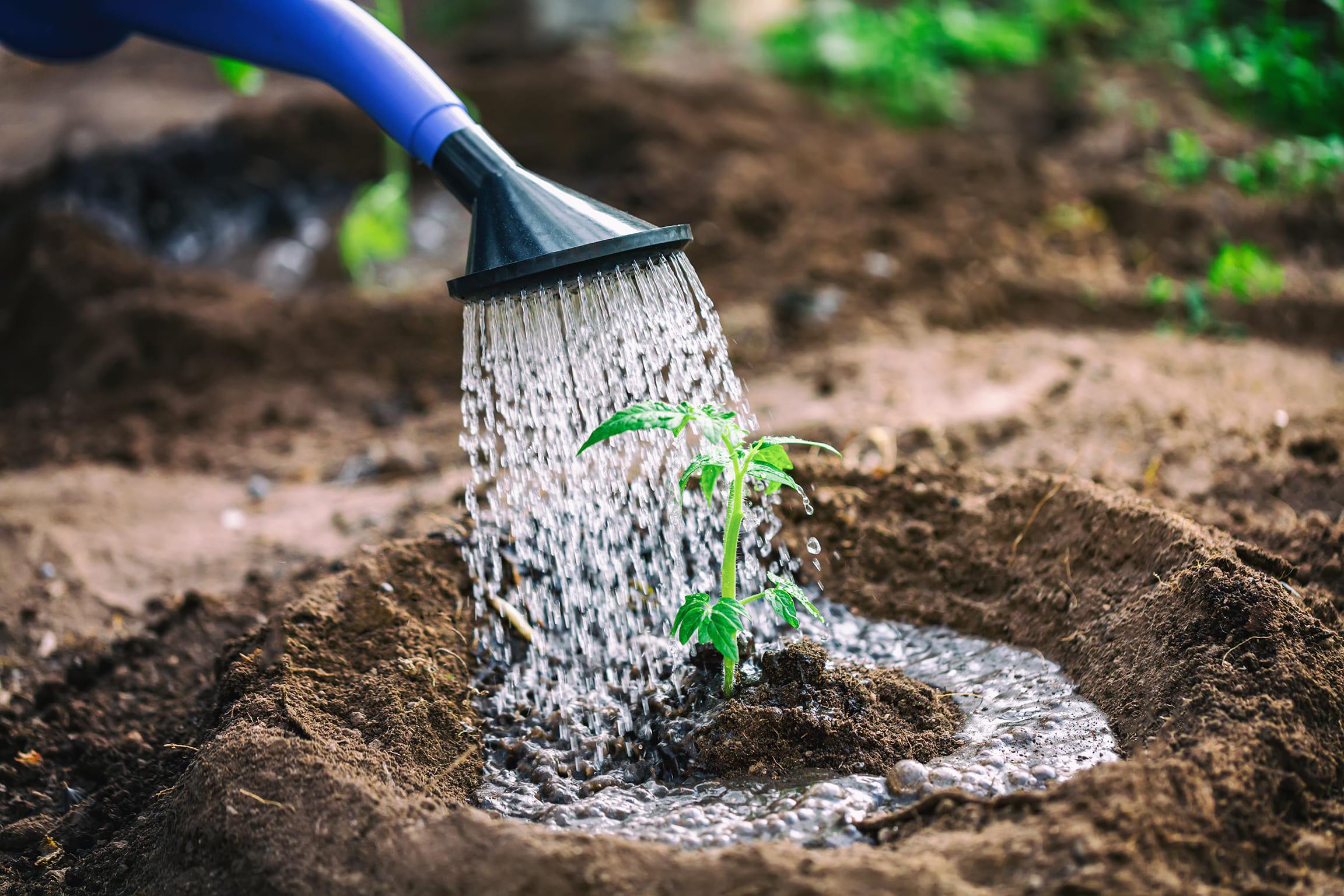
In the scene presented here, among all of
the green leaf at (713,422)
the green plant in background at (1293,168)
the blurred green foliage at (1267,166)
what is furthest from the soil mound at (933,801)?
the blurred green foliage at (1267,166)

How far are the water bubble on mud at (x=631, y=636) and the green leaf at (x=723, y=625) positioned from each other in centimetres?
35

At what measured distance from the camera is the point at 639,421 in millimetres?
2064

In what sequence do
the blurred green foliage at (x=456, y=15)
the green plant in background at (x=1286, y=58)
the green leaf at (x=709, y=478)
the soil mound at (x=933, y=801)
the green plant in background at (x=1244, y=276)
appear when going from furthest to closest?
the blurred green foliage at (x=456, y=15) → the green plant in background at (x=1244, y=276) → the green plant in background at (x=1286, y=58) → the green leaf at (x=709, y=478) → the soil mound at (x=933, y=801)

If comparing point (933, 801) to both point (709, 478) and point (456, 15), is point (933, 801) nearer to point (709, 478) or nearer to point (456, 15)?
point (709, 478)

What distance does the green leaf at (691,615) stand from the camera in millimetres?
2188

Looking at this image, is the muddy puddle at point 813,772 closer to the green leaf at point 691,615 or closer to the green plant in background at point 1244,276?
the green leaf at point 691,615

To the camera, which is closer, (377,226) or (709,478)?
(709,478)

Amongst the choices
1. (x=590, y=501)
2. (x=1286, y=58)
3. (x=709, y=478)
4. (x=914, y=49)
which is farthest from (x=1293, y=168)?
(x=709, y=478)

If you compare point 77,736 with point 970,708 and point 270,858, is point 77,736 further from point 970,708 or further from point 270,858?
point 970,708

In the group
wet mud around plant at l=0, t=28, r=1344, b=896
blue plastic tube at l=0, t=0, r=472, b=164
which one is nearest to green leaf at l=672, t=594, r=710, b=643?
wet mud around plant at l=0, t=28, r=1344, b=896

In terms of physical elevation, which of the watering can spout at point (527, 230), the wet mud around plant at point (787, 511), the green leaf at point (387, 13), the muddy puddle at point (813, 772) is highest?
the green leaf at point (387, 13)

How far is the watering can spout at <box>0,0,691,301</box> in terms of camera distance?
7.07 feet

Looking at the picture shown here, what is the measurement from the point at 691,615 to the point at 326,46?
1579 millimetres

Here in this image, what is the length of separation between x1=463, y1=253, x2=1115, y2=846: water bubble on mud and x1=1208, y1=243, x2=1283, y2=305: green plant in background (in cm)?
279
